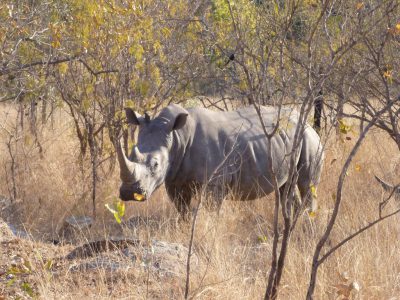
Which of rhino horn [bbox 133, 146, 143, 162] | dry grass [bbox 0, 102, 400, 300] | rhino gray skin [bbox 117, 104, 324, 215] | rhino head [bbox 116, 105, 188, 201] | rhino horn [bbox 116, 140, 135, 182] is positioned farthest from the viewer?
rhino gray skin [bbox 117, 104, 324, 215]

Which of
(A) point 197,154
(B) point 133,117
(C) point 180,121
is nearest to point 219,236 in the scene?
(A) point 197,154

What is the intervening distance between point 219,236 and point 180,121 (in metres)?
1.31

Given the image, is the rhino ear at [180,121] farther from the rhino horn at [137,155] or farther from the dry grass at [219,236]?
the dry grass at [219,236]

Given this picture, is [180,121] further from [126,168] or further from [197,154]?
[126,168]

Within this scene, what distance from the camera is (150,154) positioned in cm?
693

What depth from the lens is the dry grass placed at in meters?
4.71

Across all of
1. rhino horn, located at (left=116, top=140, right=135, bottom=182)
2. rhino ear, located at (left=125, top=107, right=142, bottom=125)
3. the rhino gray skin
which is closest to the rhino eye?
the rhino gray skin

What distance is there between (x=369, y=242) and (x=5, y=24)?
381cm

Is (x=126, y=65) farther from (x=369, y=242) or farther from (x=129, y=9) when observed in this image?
(x=369, y=242)

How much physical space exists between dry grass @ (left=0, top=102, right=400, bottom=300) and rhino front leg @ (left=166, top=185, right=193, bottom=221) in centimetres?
14

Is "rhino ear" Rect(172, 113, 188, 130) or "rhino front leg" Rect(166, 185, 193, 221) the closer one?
"rhino ear" Rect(172, 113, 188, 130)

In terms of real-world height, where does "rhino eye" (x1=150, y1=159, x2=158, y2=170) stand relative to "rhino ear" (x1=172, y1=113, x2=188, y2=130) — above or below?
below

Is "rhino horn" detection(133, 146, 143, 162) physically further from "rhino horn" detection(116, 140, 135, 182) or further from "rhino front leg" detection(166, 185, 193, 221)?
"rhino front leg" detection(166, 185, 193, 221)

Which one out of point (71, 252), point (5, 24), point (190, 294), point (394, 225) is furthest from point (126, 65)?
point (190, 294)
